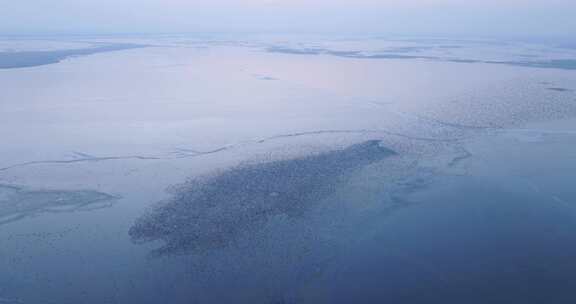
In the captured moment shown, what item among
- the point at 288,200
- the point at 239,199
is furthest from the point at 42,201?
the point at 288,200

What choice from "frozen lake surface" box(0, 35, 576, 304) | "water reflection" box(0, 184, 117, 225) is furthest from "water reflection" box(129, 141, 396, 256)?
"water reflection" box(0, 184, 117, 225)

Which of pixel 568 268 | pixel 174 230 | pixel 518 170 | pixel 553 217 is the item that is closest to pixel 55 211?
pixel 174 230

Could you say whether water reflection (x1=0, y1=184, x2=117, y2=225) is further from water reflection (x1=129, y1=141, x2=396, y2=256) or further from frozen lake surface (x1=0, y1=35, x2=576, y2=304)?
water reflection (x1=129, y1=141, x2=396, y2=256)

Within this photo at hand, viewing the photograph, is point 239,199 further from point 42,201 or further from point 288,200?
point 42,201

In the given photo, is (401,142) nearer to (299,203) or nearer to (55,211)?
(299,203)

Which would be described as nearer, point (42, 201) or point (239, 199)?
point (42, 201)

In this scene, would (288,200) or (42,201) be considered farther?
(288,200)
